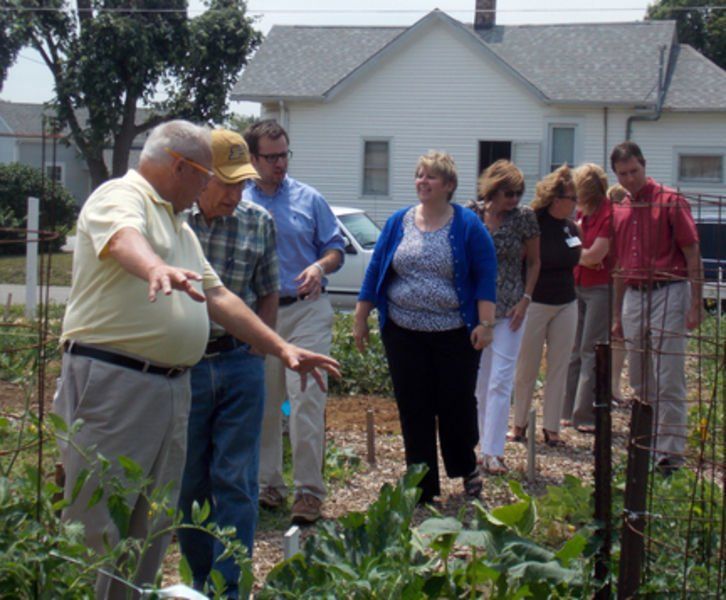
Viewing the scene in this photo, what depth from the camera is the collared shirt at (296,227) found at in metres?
5.54

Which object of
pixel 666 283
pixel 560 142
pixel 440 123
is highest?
pixel 440 123

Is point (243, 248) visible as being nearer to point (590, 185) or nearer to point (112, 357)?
point (112, 357)

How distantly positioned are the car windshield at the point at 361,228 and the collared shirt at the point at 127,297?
1397 centimetres

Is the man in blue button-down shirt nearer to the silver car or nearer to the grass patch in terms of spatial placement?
Result: the silver car

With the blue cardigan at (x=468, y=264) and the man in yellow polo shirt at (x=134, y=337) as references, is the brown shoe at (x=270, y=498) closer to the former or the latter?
the blue cardigan at (x=468, y=264)

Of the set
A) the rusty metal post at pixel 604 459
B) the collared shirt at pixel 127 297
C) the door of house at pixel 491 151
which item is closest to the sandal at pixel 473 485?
the rusty metal post at pixel 604 459

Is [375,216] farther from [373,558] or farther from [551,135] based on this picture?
[373,558]

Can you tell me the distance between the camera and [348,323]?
10625 mm

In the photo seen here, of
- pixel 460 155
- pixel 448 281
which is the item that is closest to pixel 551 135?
pixel 460 155

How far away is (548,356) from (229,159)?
375 centimetres

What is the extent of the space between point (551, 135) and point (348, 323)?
55.2 ft

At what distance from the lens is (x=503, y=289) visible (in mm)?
6734

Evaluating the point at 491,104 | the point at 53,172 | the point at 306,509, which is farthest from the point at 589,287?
A: the point at 491,104

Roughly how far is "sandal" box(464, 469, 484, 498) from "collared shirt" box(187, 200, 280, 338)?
6.42 feet
